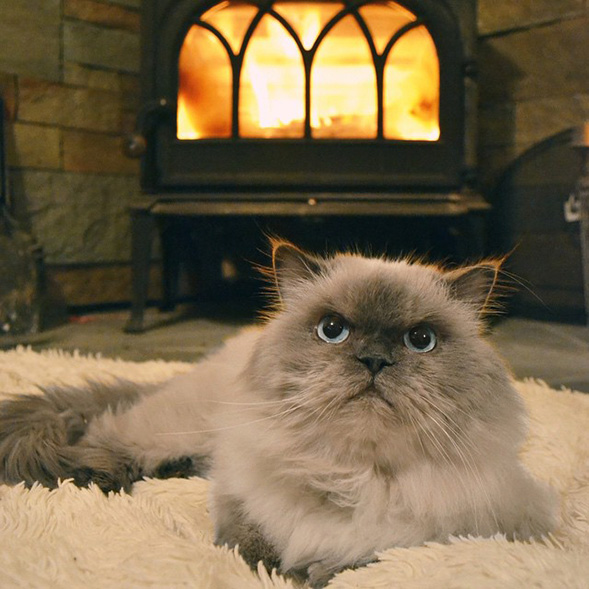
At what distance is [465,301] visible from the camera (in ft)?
2.86

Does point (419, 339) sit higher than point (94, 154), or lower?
lower

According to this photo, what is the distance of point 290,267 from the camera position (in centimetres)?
90

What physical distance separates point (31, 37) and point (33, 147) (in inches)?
15.4

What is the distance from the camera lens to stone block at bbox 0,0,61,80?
234cm

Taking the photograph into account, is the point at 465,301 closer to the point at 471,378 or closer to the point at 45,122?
the point at 471,378

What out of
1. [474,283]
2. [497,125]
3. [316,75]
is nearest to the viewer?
[474,283]

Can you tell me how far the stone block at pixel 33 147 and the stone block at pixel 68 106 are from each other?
0.04m

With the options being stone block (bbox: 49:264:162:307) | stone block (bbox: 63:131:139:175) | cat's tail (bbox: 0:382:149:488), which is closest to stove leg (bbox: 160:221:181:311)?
stone block (bbox: 49:264:162:307)

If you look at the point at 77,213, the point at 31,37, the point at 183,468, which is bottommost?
the point at 183,468

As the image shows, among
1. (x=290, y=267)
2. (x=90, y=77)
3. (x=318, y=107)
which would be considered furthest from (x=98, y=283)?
(x=290, y=267)

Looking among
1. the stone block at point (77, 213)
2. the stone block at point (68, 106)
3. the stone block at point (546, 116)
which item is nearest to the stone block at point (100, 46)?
the stone block at point (68, 106)

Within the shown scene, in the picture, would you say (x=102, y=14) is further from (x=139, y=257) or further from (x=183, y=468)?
(x=183, y=468)

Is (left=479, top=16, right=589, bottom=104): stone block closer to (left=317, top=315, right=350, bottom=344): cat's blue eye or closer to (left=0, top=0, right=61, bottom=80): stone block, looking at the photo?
(left=0, top=0, right=61, bottom=80): stone block

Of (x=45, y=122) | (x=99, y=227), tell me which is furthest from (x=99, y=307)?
(x=45, y=122)
